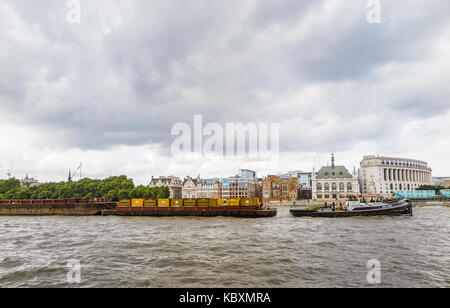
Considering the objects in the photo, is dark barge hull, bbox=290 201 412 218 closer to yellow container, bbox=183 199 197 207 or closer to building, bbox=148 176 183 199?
yellow container, bbox=183 199 197 207

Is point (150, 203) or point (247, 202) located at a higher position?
point (247, 202)

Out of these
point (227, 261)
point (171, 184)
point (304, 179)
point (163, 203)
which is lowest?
point (227, 261)

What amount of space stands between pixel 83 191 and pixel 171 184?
5958cm

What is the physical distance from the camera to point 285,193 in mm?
149250

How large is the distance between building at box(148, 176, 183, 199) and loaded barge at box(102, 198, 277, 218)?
361 feet

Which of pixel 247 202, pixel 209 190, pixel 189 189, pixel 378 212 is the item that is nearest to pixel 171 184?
pixel 189 189

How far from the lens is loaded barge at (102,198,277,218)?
56.7 m

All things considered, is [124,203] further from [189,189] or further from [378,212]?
[189,189]

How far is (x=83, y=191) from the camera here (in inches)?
4938

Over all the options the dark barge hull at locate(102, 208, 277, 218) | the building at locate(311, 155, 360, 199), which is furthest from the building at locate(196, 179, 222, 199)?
the dark barge hull at locate(102, 208, 277, 218)

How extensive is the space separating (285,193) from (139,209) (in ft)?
336
